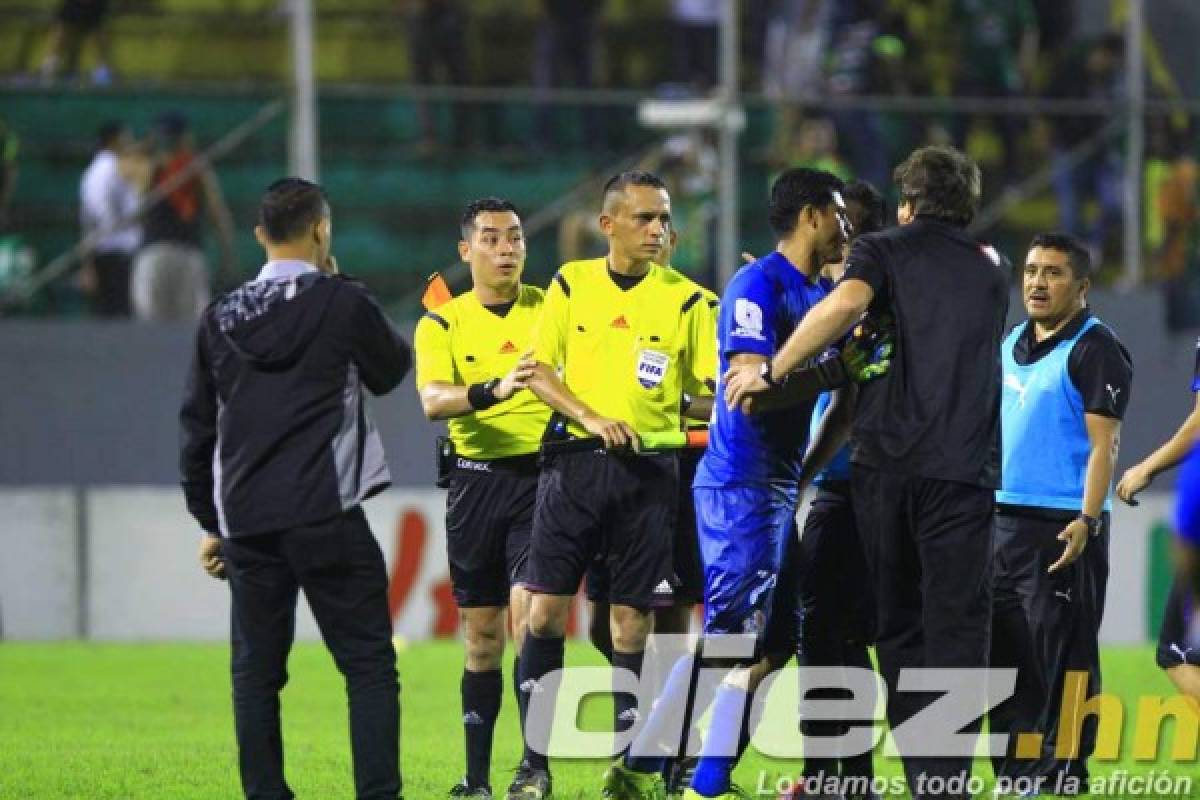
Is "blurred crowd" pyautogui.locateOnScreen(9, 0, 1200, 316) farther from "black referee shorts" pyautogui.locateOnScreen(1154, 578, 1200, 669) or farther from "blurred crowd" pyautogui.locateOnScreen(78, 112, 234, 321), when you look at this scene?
"black referee shorts" pyautogui.locateOnScreen(1154, 578, 1200, 669)

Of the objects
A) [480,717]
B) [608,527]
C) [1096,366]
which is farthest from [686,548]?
[1096,366]

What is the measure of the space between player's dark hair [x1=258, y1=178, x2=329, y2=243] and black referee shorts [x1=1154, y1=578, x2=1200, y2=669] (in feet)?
11.8

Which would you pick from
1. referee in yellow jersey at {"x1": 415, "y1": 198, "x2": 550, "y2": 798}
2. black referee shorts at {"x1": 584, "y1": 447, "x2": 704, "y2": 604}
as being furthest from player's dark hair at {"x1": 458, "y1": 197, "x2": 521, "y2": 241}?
black referee shorts at {"x1": 584, "y1": 447, "x2": 704, "y2": 604}

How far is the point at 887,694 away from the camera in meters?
6.97

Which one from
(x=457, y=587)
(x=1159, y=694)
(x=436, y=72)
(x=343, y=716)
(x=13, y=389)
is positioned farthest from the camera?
(x=436, y=72)

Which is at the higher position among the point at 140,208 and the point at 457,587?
the point at 140,208

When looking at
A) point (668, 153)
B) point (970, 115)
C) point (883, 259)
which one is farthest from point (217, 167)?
point (883, 259)

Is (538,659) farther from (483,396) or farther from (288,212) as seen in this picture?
(288,212)

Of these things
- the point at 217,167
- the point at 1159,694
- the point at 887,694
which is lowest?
the point at 1159,694

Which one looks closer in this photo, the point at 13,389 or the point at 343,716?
the point at 343,716

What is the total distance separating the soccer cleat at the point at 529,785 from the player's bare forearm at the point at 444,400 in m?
1.34

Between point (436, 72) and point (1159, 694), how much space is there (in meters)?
7.75

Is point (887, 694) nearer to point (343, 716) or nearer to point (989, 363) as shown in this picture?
point (989, 363)

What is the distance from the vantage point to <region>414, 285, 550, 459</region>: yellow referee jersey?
8.53 meters
